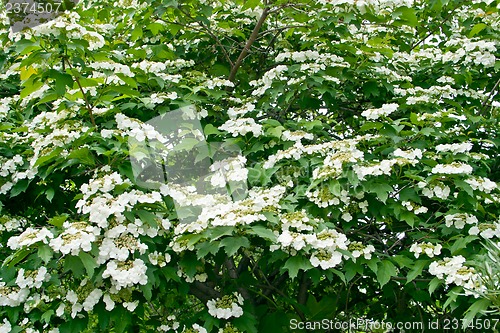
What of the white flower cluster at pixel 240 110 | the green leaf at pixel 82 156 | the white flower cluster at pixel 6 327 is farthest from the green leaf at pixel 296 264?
the white flower cluster at pixel 6 327

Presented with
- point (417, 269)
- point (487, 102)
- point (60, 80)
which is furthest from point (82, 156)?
point (487, 102)

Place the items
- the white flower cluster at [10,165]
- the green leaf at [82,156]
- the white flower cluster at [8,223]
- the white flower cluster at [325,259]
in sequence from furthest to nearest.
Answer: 1. the white flower cluster at [8,223]
2. the white flower cluster at [10,165]
3. the green leaf at [82,156]
4. the white flower cluster at [325,259]

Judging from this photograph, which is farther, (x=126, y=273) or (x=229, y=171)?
(x=229, y=171)

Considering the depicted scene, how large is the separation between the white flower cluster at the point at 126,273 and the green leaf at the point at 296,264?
0.55 meters

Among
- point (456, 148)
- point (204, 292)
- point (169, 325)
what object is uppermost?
point (456, 148)

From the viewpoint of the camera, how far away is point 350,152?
97.5 inches

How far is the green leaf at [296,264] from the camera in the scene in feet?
6.88

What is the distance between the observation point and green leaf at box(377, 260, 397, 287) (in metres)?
2.27

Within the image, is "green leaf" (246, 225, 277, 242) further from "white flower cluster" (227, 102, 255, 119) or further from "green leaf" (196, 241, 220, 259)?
"white flower cluster" (227, 102, 255, 119)

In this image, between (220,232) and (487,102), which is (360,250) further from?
(487,102)

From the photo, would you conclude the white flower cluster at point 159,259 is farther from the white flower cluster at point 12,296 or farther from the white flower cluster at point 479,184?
the white flower cluster at point 479,184

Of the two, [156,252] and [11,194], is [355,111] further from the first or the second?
[11,194]

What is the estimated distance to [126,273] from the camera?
2057 millimetres

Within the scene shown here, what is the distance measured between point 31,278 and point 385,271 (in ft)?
4.82
